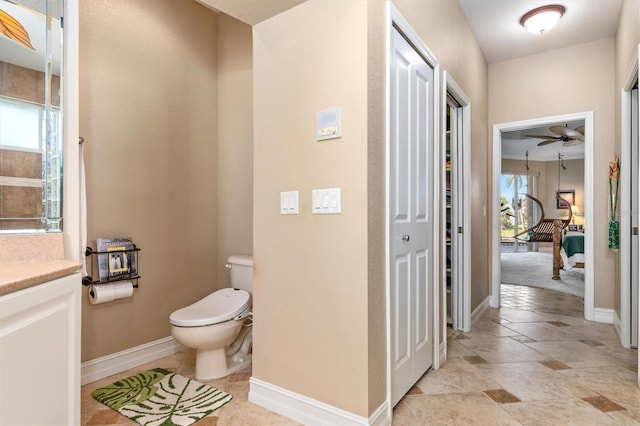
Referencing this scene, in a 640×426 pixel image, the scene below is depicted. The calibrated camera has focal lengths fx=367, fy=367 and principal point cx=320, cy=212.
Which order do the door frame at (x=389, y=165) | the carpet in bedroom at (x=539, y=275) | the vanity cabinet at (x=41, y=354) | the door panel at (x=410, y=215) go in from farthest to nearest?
the carpet in bedroom at (x=539, y=275)
the door panel at (x=410, y=215)
the door frame at (x=389, y=165)
the vanity cabinet at (x=41, y=354)

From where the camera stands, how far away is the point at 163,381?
232cm

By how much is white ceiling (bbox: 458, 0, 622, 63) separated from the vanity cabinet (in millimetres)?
3513

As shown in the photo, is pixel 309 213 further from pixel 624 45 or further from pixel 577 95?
pixel 577 95

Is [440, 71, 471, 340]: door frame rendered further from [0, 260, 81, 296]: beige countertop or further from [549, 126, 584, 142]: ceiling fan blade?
[0, 260, 81, 296]: beige countertop

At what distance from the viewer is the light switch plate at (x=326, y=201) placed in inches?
68.7

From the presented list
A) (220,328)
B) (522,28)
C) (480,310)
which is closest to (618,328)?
(480,310)

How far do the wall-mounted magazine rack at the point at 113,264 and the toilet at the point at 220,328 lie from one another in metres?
0.47

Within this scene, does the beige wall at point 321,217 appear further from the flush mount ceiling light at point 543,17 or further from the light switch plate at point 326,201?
the flush mount ceiling light at point 543,17

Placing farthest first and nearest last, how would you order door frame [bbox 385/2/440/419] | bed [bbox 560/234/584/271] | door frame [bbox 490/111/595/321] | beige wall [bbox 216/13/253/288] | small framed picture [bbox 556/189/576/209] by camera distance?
1. small framed picture [bbox 556/189/576/209]
2. bed [bbox 560/234/584/271]
3. door frame [bbox 490/111/595/321]
4. beige wall [bbox 216/13/253/288]
5. door frame [bbox 385/2/440/419]

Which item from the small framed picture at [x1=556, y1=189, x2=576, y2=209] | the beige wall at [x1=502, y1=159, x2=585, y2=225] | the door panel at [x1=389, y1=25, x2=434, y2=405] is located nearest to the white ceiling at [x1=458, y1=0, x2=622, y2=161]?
the door panel at [x1=389, y1=25, x2=434, y2=405]

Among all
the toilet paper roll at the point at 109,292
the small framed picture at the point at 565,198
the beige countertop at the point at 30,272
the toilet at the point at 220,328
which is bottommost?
the toilet at the point at 220,328

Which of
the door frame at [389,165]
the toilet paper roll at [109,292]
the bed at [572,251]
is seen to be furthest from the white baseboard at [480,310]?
the toilet paper roll at [109,292]

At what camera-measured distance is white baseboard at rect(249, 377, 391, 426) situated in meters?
1.71

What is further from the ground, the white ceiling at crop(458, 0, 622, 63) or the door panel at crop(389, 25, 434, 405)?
the white ceiling at crop(458, 0, 622, 63)
